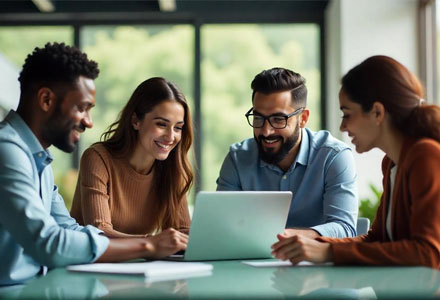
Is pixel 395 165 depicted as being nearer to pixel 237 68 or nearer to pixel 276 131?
pixel 276 131

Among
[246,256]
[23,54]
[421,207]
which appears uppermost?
[23,54]

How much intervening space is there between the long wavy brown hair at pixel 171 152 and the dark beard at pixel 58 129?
98 cm

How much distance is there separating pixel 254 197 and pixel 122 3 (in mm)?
4961

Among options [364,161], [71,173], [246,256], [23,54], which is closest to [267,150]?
[246,256]

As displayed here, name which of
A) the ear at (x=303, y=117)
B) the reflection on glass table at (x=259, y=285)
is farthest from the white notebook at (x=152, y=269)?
the ear at (x=303, y=117)

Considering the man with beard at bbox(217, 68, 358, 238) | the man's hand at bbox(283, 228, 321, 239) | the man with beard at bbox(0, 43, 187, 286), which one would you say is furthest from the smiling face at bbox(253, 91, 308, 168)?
the man with beard at bbox(0, 43, 187, 286)

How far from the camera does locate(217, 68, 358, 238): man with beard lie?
9.36 feet

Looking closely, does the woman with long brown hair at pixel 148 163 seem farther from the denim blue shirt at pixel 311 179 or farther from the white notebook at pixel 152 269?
the white notebook at pixel 152 269

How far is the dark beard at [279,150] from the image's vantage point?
291 centimetres

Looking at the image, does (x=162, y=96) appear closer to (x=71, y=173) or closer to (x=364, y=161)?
(x=364, y=161)

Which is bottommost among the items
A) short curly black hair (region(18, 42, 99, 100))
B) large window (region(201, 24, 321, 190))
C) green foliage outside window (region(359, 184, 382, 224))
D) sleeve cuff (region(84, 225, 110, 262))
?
green foliage outside window (region(359, 184, 382, 224))

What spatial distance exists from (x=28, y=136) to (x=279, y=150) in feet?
4.31

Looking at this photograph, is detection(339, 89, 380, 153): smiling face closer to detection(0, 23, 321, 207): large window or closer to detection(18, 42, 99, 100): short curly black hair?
detection(18, 42, 99, 100): short curly black hair

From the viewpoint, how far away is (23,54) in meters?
6.72
